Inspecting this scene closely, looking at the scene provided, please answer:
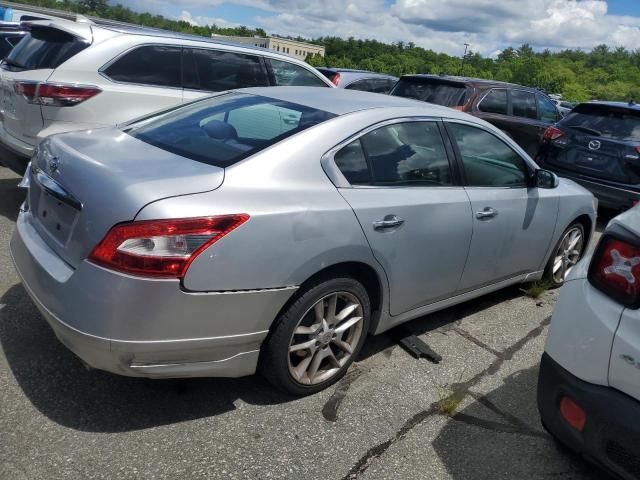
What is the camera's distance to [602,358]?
2.10 meters

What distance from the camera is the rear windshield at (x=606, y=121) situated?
7.04 metres

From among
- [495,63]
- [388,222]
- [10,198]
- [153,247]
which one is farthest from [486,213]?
[495,63]

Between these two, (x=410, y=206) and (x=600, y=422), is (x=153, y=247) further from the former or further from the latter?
(x=600, y=422)

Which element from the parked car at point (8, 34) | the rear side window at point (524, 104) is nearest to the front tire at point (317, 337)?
the rear side window at point (524, 104)

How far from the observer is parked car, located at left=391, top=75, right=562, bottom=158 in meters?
8.41

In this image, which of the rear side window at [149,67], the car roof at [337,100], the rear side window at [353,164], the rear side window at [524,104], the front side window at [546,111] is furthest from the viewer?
the front side window at [546,111]

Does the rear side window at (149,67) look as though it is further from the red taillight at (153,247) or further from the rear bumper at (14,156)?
the red taillight at (153,247)

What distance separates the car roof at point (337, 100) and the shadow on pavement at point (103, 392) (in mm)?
1575

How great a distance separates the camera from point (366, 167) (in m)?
3.06

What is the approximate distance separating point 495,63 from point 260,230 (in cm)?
9323

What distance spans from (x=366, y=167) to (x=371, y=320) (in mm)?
861

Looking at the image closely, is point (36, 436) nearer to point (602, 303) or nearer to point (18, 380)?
point (18, 380)

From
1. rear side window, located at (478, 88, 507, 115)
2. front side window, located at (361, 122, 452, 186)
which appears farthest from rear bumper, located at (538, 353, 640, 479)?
rear side window, located at (478, 88, 507, 115)

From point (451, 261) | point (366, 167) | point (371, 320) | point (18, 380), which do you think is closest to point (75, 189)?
point (18, 380)
